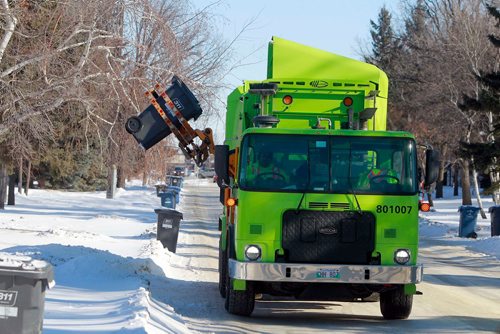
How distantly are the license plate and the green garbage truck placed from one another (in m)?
0.01

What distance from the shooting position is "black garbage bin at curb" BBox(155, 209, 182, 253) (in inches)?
856

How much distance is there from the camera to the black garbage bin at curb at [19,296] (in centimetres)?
727

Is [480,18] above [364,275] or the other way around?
above

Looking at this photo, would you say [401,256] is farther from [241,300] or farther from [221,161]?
[221,161]

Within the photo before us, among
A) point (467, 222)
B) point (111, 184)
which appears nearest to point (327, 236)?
point (467, 222)

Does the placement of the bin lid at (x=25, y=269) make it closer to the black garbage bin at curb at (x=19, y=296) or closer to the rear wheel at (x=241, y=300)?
the black garbage bin at curb at (x=19, y=296)

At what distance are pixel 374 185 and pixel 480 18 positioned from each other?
33.7 m

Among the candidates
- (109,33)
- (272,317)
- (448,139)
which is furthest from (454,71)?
(272,317)

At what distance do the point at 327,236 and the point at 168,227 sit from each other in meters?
10.6

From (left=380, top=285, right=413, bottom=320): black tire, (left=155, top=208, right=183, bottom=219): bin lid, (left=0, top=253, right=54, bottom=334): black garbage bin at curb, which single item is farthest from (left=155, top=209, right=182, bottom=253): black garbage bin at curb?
(left=0, top=253, right=54, bottom=334): black garbage bin at curb

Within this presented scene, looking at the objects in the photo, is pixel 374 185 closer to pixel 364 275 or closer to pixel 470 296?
pixel 364 275

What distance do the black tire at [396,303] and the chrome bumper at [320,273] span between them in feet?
2.18

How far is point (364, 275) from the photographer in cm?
1162

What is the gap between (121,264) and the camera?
16250mm
